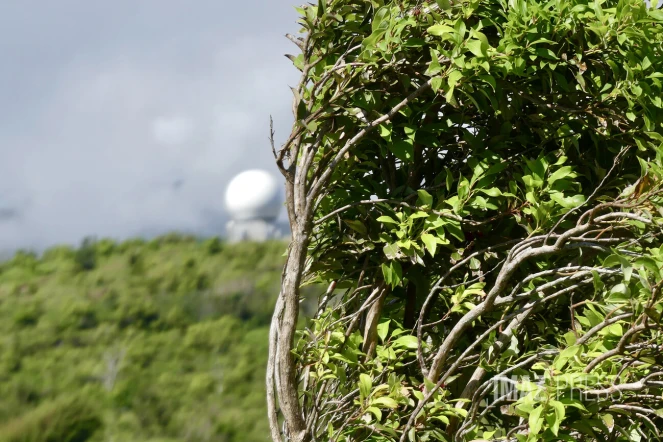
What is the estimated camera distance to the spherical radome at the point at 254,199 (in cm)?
955

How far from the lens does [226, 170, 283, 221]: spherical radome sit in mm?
9555

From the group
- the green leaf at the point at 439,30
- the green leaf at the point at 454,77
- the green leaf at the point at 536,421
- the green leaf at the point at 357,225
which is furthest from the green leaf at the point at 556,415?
the green leaf at the point at 439,30

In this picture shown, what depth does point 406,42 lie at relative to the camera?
110 inches

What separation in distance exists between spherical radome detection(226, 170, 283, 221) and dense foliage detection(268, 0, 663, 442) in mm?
6361

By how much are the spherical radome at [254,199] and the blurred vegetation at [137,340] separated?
1.01m

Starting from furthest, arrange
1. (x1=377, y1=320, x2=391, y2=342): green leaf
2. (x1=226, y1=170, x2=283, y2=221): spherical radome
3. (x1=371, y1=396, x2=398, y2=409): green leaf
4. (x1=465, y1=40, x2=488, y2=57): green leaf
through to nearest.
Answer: (x1=226, y1=170, x2=283, y2=221): spherical radome < (x1=377, y1=320, x2=391, y2=342): green leaf < (x1=371, y1=396, x2=398, y2=409): green leaf < (x1=465, y1=40, x2=488, y2=57): green leaf

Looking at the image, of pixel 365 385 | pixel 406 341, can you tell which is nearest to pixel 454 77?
pixel 406 341

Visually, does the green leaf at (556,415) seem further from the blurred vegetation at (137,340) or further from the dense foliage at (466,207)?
the blurred vegetation at (137,340)

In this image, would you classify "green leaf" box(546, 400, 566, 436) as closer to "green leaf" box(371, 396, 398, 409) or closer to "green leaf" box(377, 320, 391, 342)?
"green leaf" box(371, 396, 398, 409)

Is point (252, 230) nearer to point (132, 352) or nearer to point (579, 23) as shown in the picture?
point (132, 352)

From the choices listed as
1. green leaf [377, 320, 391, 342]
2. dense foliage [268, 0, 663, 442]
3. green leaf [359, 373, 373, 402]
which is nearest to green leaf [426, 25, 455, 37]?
dense foliage [268, 0, 663, 442]

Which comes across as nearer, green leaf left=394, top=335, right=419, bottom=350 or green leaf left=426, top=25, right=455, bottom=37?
green leaf left=426, top=25, right=455, bottom=37

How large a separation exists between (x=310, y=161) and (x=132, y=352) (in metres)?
5.50

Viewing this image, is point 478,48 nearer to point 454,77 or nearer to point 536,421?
point 454,77
